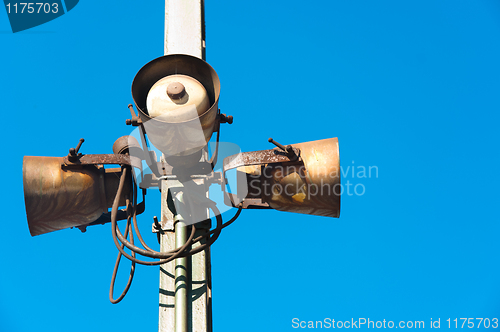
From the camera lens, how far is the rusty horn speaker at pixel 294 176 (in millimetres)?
3215

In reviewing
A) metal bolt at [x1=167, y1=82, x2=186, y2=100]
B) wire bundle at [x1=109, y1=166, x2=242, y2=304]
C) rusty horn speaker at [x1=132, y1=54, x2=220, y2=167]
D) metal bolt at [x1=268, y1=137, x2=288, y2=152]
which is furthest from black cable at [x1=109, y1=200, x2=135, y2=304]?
metal bolt at [x1=268, y1=137, x2=288, y2=152]

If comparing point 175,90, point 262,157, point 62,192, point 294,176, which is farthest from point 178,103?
point 62,192

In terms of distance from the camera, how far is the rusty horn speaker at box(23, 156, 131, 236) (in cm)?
323

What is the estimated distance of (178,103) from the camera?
299cm

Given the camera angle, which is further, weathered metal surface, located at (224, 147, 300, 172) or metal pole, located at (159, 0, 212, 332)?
metal pole, located at (159, 0, 212, 332)

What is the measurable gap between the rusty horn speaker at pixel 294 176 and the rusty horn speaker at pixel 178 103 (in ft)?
1.12

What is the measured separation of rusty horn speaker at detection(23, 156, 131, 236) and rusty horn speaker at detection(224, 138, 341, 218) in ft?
2.93

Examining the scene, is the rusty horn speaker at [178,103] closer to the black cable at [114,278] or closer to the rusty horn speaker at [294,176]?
the rusty horn speaker at [294,176]

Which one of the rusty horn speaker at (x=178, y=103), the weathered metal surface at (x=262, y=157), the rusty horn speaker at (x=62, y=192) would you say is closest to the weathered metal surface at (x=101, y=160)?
the rusty horn speaker at (x=62, y=192)

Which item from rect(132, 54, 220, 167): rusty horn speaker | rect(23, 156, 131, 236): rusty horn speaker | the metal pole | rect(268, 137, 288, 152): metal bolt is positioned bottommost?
the metal pole

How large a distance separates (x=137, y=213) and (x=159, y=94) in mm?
1134

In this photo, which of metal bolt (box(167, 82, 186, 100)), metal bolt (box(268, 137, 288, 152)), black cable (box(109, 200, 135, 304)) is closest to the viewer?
metal bolt (box(167, 82, 186, 100))

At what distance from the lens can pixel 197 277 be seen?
3.68 m

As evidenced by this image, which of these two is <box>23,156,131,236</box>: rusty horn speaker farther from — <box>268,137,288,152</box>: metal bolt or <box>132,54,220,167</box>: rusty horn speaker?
<box>268,137,288,152</box>: metal bolt
